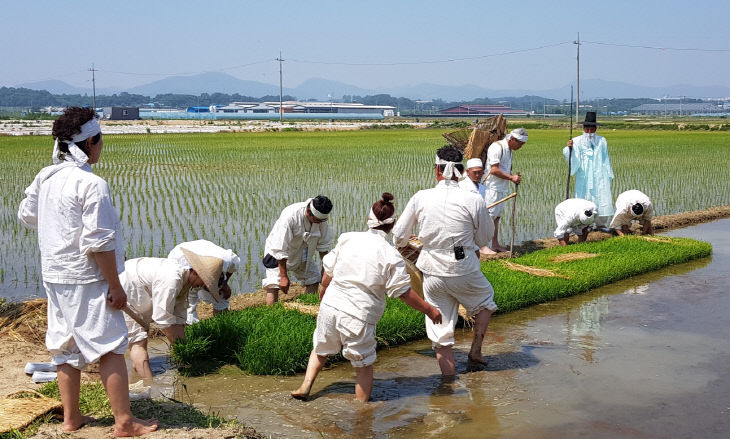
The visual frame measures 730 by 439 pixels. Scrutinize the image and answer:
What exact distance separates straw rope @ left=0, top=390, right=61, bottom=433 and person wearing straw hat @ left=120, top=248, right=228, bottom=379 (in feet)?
2.84

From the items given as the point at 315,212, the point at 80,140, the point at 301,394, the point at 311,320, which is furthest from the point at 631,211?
the point at 80,140

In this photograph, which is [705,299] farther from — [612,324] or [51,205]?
[51,205]

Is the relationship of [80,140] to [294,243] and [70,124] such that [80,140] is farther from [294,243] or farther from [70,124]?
[294,243]

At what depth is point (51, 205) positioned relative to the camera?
12.1 ft

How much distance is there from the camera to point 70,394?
152 inches

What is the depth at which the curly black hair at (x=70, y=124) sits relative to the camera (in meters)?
3.70

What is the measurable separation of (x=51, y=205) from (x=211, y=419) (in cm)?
145

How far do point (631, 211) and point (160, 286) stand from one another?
688 centimetres

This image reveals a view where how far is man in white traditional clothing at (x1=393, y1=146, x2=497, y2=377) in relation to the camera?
16.9ft

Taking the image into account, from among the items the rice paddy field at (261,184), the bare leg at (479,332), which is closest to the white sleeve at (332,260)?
the bare leg at (479,332)

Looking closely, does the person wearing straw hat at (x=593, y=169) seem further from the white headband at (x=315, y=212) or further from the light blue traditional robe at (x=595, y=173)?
the white headband at (x=315, y=212)

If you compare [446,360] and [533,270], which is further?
[533,270]

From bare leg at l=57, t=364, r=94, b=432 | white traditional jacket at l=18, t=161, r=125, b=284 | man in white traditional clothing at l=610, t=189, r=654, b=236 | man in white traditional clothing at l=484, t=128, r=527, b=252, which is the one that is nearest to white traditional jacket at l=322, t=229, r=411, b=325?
white traditional jacket at l=18, t=161, r=125, b=284

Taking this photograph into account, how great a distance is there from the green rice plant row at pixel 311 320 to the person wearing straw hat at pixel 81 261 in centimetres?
166
